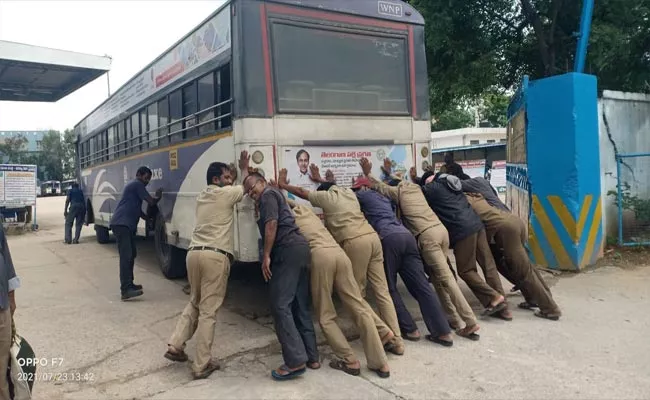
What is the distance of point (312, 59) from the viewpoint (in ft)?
18.2

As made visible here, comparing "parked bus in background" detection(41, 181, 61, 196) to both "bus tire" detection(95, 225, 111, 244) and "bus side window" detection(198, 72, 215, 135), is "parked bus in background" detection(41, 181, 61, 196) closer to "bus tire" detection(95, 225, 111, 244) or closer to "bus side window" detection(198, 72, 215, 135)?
"bus tire" detection(95, 225, 111, 244)

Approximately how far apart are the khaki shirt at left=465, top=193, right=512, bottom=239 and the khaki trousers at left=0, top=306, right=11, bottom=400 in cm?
439

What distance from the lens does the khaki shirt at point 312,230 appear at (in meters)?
4.43

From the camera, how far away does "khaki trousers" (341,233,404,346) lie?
4660 mm

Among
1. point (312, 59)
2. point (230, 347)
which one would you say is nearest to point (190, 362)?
point (230, 347)

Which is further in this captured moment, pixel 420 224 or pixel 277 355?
pixel 420 224

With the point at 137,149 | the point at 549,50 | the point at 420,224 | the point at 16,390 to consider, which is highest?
the point at 549,50

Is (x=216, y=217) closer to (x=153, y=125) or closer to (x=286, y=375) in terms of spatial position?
(x=286, y=375)

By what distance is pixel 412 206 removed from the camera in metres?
5.30

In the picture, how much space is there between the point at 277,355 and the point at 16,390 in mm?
2126

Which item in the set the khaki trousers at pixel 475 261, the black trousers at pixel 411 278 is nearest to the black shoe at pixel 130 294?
the black trousers at pixel 411 278

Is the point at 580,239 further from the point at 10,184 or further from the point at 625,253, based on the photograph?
the point at 10,184

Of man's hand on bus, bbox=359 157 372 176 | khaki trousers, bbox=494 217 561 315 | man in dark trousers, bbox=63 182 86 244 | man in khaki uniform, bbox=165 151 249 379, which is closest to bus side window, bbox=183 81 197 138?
man in khaki uniform, bbox=165 151 249 379

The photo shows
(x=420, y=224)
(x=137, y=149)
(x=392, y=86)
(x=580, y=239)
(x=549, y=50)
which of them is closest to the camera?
(x=420, y=224)
